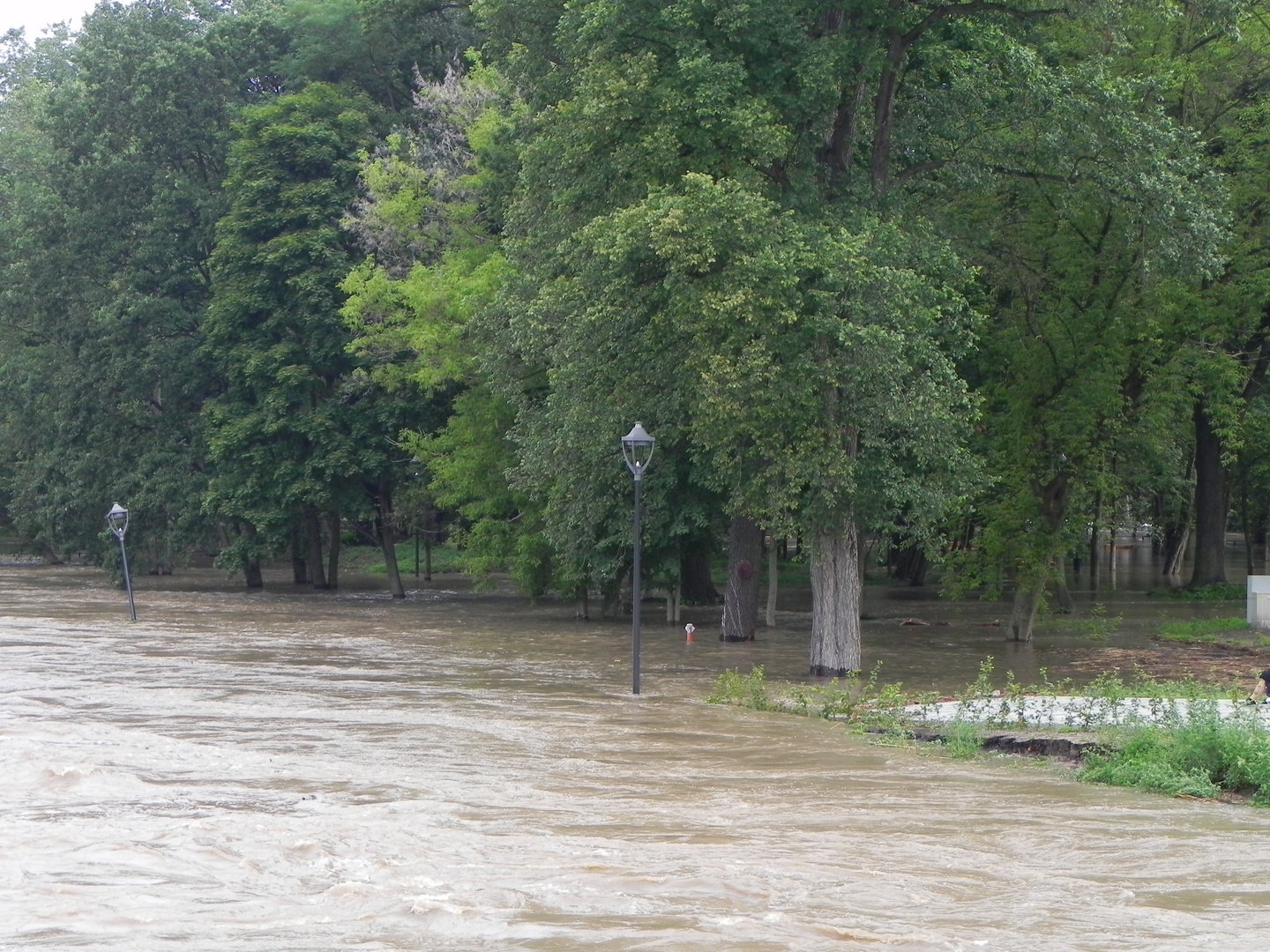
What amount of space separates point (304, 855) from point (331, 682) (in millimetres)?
12913

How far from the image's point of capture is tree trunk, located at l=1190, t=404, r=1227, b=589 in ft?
138

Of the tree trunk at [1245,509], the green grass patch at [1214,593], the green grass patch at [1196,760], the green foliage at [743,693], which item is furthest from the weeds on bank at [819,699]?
the tree trunk at [1245,509]

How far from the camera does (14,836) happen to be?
11.7m

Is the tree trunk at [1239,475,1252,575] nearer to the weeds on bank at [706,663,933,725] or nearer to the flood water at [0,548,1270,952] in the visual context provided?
the flood water at [0,548,1270,952]

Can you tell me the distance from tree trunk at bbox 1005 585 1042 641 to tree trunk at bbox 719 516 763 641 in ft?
18.3

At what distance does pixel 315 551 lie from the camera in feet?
165

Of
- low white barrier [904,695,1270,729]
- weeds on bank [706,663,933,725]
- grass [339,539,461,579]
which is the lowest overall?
weeds on bank [706,663,933,725]

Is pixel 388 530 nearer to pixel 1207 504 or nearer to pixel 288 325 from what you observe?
pixel 288 325

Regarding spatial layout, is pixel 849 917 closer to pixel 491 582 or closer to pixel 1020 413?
pixel 1020 413

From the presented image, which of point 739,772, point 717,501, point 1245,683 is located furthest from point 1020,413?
point 739,772

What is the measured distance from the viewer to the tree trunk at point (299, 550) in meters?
49.3

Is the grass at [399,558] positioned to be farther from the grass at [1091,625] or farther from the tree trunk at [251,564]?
the grass at [1091,625]

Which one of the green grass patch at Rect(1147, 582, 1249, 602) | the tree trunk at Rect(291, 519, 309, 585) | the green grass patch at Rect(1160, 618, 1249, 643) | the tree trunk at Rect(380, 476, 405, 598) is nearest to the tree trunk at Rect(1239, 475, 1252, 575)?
the green grass patch at Rect(1147, 582, 1249, 602)

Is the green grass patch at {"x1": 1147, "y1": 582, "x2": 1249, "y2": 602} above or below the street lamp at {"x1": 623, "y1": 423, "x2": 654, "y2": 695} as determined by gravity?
below
